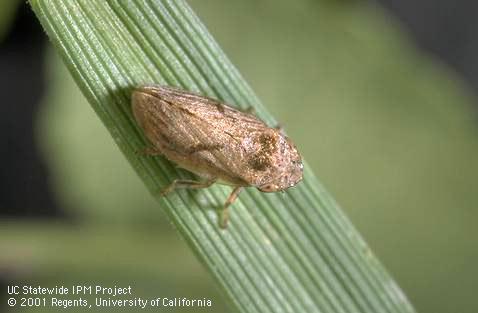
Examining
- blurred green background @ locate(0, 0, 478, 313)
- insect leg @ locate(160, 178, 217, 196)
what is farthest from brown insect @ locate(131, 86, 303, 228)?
blurred green background @ locate(0, 0, 478, 313)

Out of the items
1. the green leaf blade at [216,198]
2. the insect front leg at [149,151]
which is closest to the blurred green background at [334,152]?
the green leaf blade at [216,198]

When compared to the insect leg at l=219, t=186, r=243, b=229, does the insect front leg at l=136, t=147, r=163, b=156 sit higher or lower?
A: higher

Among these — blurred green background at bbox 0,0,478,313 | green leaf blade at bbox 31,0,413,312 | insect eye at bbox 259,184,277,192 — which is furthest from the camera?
blurred green background at bbox 0,0,478,313

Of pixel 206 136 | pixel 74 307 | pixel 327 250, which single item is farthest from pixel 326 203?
pixel 74 307

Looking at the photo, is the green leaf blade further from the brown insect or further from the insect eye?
the insect eye

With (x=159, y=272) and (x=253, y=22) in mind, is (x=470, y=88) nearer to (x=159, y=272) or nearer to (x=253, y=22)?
(x=253, y=22)
